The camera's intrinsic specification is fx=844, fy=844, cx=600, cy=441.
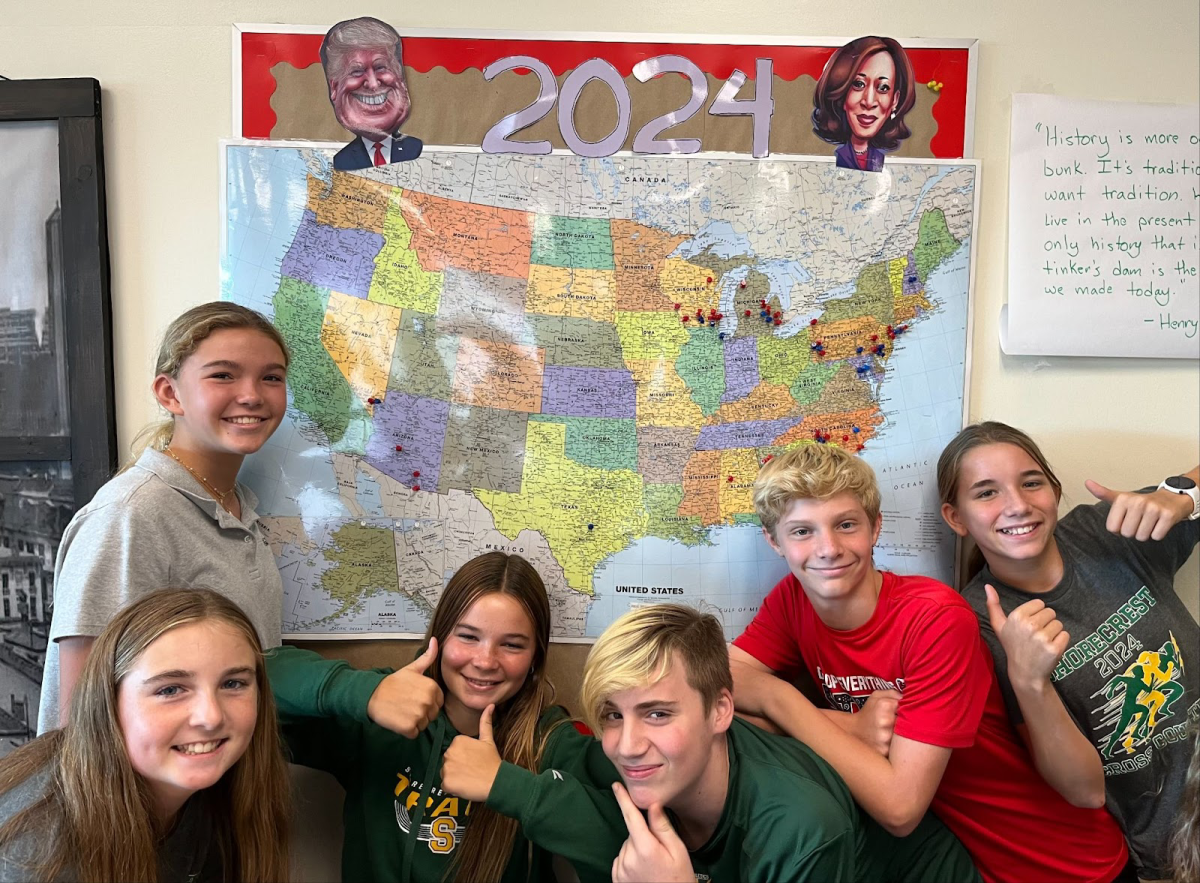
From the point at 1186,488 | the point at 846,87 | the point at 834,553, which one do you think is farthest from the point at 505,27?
the point at 1186,488

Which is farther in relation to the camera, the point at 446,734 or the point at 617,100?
the point at 617,100

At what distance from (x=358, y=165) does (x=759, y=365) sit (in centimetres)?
110

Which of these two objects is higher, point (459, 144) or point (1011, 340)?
point (459, 144)

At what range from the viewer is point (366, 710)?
1.65 m

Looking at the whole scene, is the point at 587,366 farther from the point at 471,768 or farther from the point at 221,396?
the point at 471,768

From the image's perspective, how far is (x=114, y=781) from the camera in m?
1.36

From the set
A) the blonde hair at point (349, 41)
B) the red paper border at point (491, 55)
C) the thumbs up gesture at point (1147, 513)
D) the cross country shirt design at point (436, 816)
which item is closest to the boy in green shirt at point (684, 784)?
the cross country shirt design at point (436, 816)

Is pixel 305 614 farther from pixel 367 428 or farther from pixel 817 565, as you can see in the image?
pixel 817 565

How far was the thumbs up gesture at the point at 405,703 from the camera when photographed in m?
1.61

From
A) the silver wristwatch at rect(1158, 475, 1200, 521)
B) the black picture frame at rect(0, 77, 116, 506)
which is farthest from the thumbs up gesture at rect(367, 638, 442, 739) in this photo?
the silver wristwatch at rect(1158, 475, 1200, 521)

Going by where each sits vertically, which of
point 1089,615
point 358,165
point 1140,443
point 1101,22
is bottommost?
point 1089,615

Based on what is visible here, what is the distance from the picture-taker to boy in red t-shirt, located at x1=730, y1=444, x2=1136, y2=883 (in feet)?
5.33

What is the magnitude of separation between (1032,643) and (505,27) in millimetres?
1838

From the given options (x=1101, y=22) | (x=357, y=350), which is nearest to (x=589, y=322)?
(x=357, y=350)
